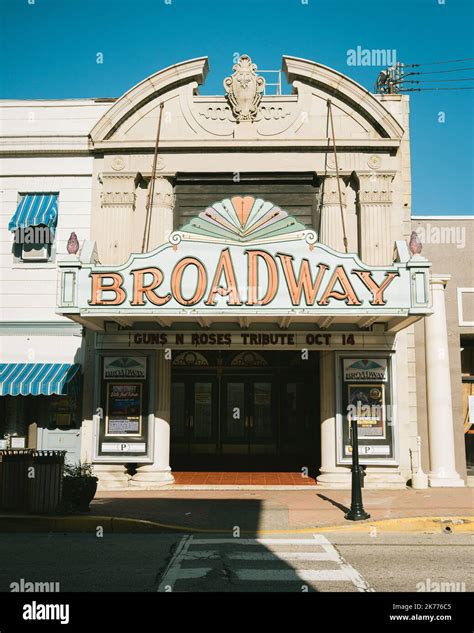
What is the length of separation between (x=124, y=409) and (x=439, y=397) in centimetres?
832

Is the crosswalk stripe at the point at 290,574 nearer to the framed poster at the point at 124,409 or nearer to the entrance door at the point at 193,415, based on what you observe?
the framed poster at the point at 124,409

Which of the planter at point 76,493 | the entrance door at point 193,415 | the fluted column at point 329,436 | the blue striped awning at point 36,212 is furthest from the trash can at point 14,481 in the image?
the entrance door at point 193,415

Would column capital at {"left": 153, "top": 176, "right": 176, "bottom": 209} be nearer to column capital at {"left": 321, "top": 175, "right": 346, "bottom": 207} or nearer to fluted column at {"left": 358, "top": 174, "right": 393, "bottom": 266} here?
column capital at {"left": 321, "top": 175, "right": 346, "bottom": 207}

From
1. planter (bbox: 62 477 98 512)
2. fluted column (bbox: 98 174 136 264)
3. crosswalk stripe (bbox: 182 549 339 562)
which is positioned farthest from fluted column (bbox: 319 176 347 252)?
crosswalk stripe (bbox: 182 549 339 562)

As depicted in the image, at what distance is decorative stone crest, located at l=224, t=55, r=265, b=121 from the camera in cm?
1748

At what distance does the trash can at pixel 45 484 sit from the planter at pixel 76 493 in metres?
0.13

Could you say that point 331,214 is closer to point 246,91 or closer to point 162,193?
point 246,91

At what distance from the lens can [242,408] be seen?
2059 centimetres

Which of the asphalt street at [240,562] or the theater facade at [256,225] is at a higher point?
the theater facade at [256,225]

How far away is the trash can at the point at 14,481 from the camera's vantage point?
40.9 feet

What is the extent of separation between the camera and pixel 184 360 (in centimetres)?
2073

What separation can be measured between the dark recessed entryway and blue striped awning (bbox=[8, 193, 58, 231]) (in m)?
6.13

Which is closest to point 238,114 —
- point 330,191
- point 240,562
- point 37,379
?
point 330,191
